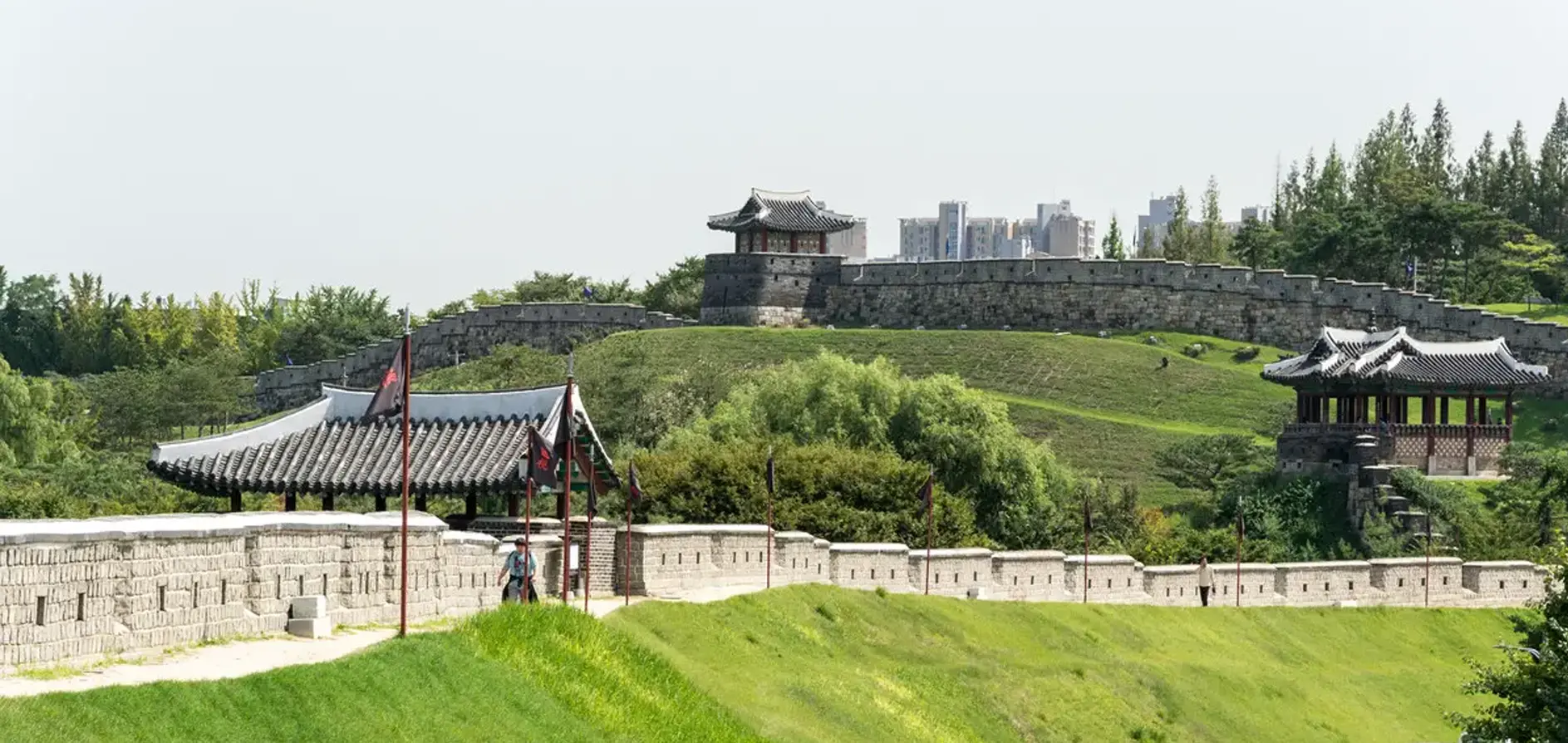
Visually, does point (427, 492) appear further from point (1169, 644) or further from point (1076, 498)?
point (1076, 498)

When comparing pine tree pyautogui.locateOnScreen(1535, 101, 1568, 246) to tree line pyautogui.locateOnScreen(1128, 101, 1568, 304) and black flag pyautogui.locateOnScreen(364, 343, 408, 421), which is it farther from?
black flag pyautogui.locateOnScreen(364, 343, 408, 421)

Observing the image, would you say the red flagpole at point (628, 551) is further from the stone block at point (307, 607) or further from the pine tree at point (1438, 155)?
the pine tree at point (1438, 155)

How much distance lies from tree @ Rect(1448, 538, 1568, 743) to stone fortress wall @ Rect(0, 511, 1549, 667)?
29.7ft

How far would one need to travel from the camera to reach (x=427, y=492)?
3481 cm

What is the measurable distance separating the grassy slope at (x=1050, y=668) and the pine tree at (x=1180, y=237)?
62.3m

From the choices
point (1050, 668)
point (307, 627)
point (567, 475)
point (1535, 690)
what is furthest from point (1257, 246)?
point (307, 627)

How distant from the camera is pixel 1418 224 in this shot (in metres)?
97.0

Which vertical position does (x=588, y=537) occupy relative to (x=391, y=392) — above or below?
below

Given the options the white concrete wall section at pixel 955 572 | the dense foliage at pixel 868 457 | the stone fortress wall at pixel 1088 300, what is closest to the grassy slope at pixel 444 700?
the white concrete wall section at pixel 955 572

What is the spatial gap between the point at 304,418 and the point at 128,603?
16611mm

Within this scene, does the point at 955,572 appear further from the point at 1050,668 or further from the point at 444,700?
the point at 444,700

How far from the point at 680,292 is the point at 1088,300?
2177 cm

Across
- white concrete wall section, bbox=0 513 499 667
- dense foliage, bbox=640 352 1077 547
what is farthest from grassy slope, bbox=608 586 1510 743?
dense foliage, bbox=640 352 1077 547

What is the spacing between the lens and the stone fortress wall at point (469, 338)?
93625mm
